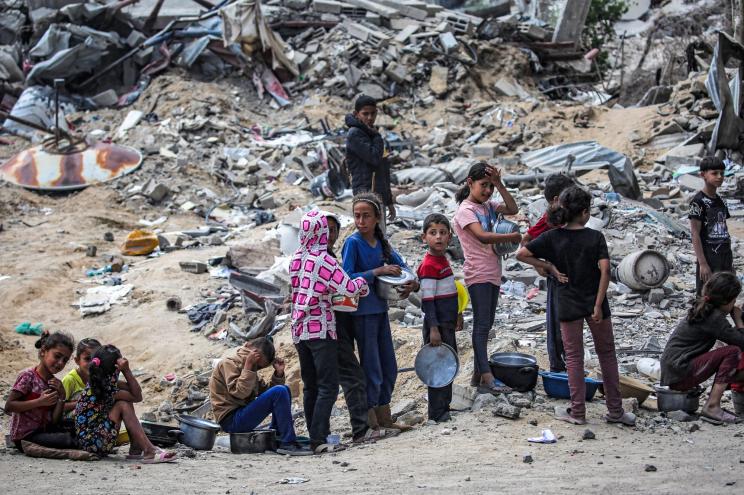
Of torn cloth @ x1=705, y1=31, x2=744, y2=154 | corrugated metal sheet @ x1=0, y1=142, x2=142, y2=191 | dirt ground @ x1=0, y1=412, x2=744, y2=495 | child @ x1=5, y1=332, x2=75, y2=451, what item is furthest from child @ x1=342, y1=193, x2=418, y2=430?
corrugated metal sheet @ x1=0, y1=142, x2=142, y2=191

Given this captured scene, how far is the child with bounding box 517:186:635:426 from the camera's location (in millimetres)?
4852

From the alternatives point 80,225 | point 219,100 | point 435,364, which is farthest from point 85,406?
point 219,100

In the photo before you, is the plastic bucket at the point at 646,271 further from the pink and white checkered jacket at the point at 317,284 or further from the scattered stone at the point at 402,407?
the pink and white checkered jacket at the point at 317,284

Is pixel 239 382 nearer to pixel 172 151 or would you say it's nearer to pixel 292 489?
pixel 292 489

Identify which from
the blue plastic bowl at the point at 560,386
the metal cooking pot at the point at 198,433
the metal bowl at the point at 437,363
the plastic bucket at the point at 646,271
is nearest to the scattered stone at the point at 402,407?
the metal bowl at the point at 437,363

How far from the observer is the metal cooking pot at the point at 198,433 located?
5.35 meters

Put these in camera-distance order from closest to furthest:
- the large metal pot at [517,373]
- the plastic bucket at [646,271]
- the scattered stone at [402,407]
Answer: the large metal pot at [517,373] → the scattered stone at [402,407] → the plastic bucket at [646,271]

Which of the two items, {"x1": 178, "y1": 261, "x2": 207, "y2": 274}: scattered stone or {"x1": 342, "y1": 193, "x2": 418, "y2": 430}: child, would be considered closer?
{"x1": 342, "y1": 193, "x2": 418, "y2": 430}: child

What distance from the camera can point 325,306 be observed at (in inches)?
200

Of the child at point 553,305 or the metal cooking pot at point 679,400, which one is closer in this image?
the metal cooking pot at point 679,400

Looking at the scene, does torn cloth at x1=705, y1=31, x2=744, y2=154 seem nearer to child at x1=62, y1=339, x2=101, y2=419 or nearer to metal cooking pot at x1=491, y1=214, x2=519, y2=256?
metal cooking pot at x1=491, y1=214, x2=519, y2=256

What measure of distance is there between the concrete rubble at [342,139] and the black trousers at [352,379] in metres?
0.49

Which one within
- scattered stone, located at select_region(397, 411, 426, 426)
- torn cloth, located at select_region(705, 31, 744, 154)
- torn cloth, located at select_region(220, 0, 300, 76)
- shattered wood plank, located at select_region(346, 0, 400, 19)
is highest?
shattered wood plank, located at select_region(346, 0, 400, 19)

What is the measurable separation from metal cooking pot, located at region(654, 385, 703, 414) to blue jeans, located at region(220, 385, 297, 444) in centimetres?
224
